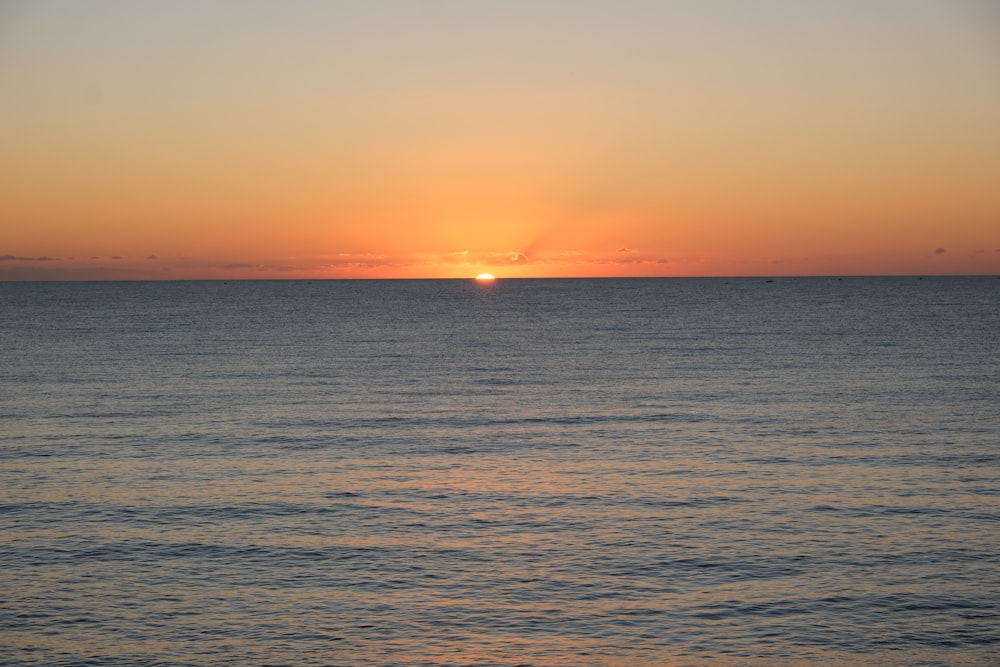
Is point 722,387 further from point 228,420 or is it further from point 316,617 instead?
point 316,617

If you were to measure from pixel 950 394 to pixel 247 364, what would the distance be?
52.6m

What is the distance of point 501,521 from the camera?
1197 inches

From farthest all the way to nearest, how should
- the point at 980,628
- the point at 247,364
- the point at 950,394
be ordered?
the point at 247,364 → the point at 950,394 → the point at 980,628

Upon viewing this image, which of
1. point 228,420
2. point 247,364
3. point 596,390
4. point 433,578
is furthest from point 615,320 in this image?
point 433,578

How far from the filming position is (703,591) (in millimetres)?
24203

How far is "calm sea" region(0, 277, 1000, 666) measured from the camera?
71.1 feet

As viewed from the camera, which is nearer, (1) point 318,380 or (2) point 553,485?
(2) point 553,485

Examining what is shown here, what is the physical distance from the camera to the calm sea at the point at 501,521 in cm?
2166

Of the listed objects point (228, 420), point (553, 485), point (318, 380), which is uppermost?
point (318, 380)

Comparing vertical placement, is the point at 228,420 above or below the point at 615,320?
below

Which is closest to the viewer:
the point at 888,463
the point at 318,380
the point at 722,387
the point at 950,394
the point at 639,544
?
the point at 639,544

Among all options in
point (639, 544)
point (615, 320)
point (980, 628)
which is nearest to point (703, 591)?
point (639, 544)

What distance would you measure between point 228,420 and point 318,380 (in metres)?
18.5

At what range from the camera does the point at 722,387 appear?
62.8m
